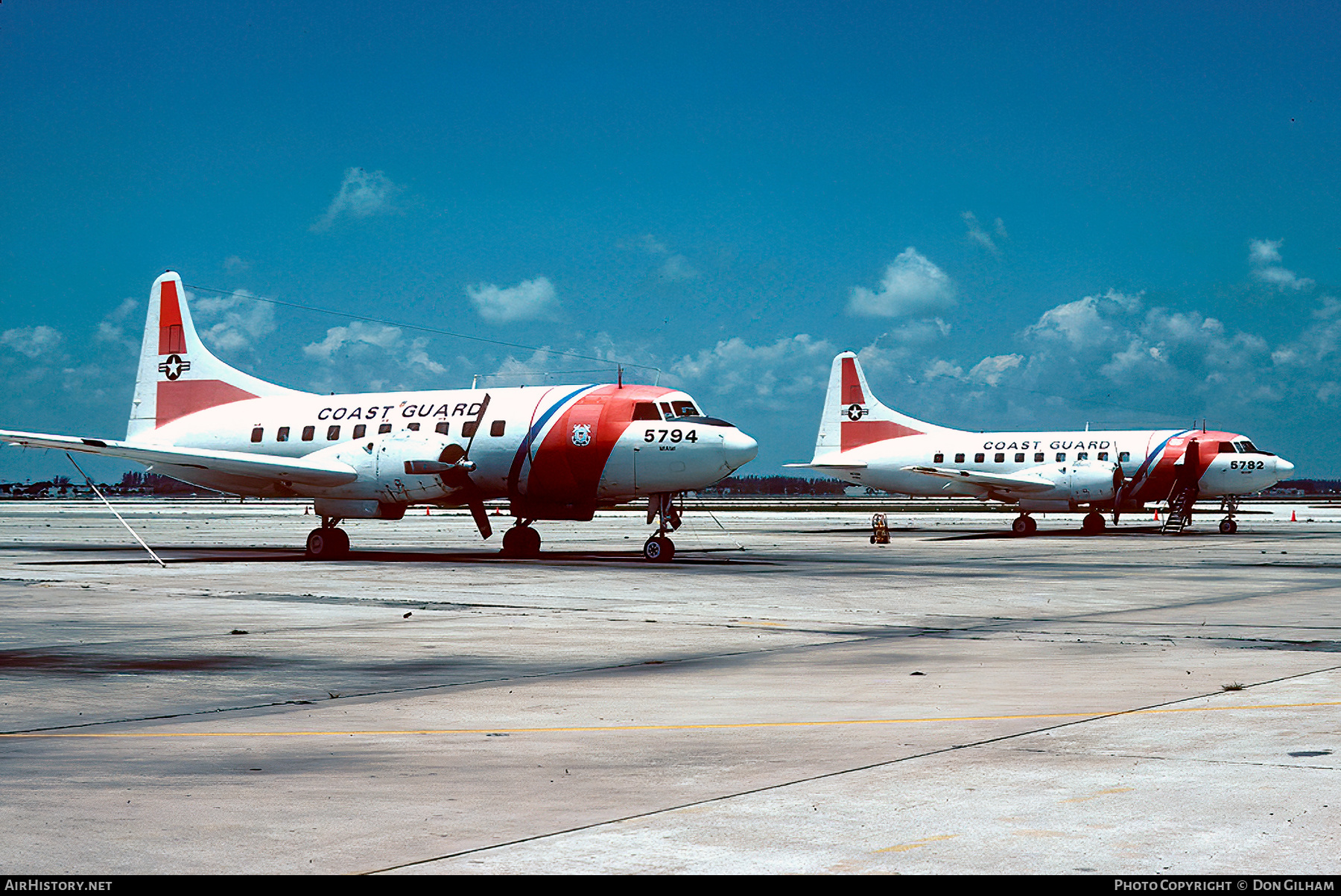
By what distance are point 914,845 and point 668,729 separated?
11.3 feet

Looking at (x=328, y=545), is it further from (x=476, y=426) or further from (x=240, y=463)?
(x=476, y=426)

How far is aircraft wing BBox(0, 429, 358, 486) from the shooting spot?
99.7ft

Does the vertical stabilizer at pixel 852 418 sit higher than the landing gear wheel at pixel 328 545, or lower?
higher

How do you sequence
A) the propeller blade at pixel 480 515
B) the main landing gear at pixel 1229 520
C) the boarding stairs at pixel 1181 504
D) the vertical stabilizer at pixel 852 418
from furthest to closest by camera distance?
the vertical stabilizer at pixel 852 418
the boarding stairs at pixel 1181 504
the main landing gear at pixel 1229 520
the propeller blade at pixel 480 515

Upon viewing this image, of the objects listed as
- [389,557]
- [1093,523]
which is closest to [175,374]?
[389,557]

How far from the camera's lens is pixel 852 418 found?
59875 mm

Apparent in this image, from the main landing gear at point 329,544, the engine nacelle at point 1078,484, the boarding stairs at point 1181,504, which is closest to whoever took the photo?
the main landing gear at point 329,544

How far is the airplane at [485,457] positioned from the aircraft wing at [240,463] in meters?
0.04

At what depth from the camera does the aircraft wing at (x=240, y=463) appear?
1196 inches

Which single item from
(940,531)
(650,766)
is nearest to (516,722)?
(650,766)

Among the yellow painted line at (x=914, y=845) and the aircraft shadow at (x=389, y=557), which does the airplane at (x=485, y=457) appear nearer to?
the aircraft shadow at (x=389, y=557)

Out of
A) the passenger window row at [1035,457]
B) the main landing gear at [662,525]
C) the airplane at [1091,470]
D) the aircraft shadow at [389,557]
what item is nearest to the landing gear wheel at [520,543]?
the aircraft shadow at [389,557]
